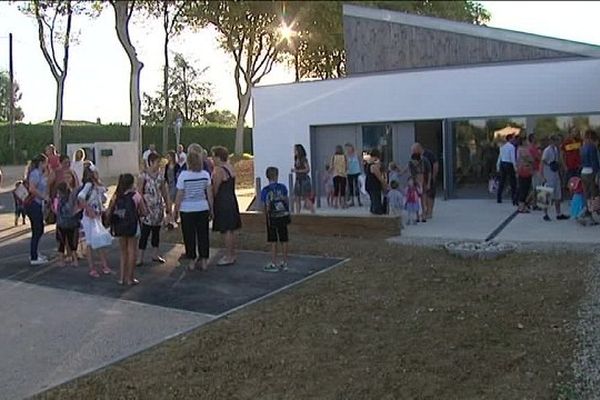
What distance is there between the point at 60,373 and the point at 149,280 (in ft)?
10.3

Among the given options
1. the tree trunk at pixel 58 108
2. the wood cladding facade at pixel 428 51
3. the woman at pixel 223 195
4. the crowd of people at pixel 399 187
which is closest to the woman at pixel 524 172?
the crowd of people at pixel 399 187

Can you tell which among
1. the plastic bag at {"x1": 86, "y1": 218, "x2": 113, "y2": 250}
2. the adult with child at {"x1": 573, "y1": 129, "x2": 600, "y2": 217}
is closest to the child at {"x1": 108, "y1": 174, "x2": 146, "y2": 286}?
the plastic bag at {"x1": 86, "y1": 218, "x2": 113, "y2": 250}

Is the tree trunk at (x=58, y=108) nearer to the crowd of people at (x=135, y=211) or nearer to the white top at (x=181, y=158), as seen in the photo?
the white top at (x=181, y=158)

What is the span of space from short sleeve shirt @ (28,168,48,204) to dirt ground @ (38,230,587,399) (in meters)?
4.69

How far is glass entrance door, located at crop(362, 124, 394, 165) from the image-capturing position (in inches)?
738

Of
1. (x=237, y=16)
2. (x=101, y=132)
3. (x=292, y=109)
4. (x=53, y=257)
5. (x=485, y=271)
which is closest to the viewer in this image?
(x=237, y=16)

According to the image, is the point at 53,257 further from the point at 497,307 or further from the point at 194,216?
the point at 497,307

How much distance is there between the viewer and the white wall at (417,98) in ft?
52.8

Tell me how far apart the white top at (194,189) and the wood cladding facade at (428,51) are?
32.3ft

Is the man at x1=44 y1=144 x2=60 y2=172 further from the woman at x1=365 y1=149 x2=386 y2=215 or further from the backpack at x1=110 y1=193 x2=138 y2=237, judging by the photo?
the woman at x1=365 y1=149 x2=386 y2=215

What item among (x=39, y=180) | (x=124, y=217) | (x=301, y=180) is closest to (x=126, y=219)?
(x=124, y=217)

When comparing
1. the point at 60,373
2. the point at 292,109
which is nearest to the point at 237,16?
the point at 60,373

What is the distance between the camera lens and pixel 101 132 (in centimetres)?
3662

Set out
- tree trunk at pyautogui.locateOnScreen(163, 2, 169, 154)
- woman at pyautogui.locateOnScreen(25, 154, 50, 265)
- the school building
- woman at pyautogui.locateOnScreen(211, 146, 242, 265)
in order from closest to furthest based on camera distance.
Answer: tree trunk at pyautogui.locateOnScreen(163, 2, 169, 154) < woman at pyautogui.locateOnScreen(211, 146, 242, 265) < woman at pyautogui.locateOnScreen(25, 154, 50, 265) < the school building
